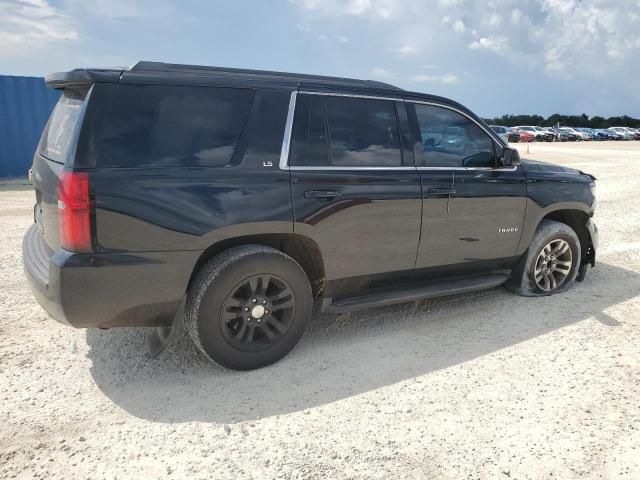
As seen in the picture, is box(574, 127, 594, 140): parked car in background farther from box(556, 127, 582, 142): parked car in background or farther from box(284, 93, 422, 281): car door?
box(284, 93, 422, 281): car door

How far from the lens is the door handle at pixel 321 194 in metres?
3.43

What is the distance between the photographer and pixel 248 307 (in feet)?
11.0

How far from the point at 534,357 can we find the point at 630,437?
3.13 ft

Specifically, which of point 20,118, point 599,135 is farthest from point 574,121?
point 20,118

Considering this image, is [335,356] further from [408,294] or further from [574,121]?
[574,121]

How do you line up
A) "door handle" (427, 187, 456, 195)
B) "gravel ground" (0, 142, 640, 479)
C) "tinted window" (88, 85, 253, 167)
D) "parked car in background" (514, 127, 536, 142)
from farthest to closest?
"parked car in background" (514, 127, 536, 142) < "door handle" (427, 187, 456, 195) < "tinted window" (88, 85, 253, 167) < "gravel ground" (0, 142, 640, 479)

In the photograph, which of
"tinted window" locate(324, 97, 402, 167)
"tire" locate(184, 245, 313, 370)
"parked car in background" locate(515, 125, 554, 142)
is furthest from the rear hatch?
"parked car in background" locate(515, 125, 554, 142)

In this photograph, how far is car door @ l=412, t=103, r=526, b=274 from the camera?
4.04 metres

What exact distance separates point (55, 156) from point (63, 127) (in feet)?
→ 0.62

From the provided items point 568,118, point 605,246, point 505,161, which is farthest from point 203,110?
point 568,118

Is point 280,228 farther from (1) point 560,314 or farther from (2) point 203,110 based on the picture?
(1) point 560,314

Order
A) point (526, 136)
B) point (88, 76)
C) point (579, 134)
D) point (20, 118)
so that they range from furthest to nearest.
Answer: point (579, 134)
point (526, 136)
point (20, 118)
point (88, 76)

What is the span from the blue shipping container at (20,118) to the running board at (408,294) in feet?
41.3

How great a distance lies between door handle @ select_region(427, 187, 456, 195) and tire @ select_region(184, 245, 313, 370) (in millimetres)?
1225
